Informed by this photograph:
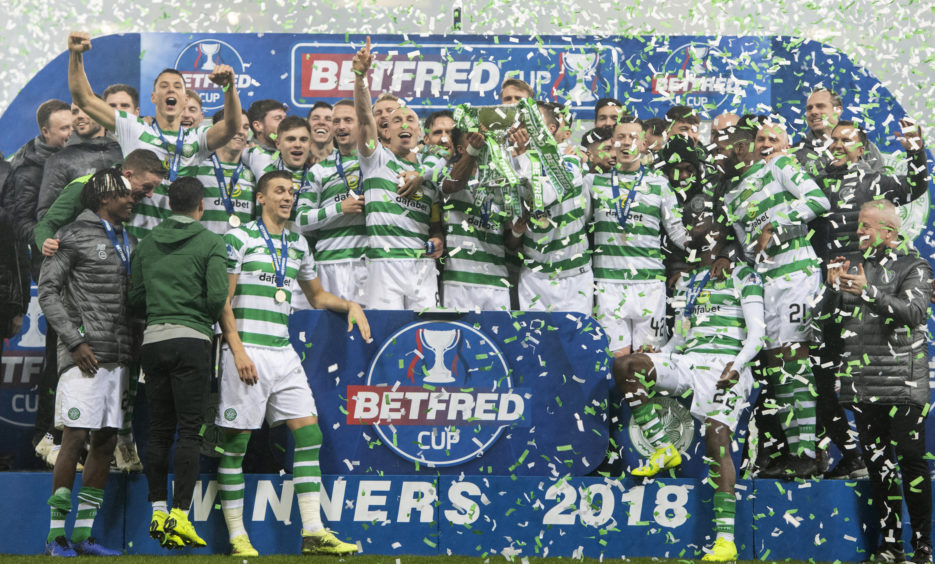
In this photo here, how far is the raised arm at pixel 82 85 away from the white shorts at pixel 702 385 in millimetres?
3746

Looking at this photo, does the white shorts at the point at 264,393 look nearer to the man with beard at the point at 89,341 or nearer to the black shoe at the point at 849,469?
the man with beard at the point at 89,341

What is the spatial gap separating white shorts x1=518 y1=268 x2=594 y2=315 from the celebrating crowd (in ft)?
0.05

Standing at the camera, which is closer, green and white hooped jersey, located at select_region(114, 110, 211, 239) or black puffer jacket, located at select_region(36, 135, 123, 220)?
green and white hooped jersey, located at select_region(114, 110, 211, 239)

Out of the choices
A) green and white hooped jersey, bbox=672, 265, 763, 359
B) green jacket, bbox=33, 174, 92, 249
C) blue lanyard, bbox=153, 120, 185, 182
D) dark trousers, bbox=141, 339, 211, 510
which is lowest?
dark trousers, bbox=141, 339, 211, 510

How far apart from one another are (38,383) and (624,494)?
4.20m

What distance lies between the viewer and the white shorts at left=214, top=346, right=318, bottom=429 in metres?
5.41

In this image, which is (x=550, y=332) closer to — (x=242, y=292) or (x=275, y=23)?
(x=242, y=292)

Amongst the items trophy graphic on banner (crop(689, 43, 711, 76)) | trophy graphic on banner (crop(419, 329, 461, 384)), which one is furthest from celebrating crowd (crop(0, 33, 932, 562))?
trophy graphic on banner (crop(689, 43, 711, 76))

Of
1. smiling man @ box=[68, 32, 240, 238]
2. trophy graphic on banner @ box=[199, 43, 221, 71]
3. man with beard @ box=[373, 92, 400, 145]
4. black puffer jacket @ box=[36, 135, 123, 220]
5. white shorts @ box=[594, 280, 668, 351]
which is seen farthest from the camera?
trophy graphic on banner @ box=[199, 43, 221, 71]

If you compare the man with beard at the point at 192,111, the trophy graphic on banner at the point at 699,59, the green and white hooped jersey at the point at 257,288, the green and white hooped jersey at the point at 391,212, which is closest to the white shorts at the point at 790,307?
the trophy graphic on banner at the point at 699,59

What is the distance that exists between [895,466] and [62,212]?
517 centimetres

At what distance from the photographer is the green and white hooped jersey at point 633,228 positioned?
6.35m

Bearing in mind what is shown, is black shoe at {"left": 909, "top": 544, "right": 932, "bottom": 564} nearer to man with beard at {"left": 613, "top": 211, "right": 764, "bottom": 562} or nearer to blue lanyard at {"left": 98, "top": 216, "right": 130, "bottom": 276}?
man with beard at {"left": 613, "top": 211, "right": 764, "bottom": 562}

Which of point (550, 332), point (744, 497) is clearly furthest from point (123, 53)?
point (744, 497)
